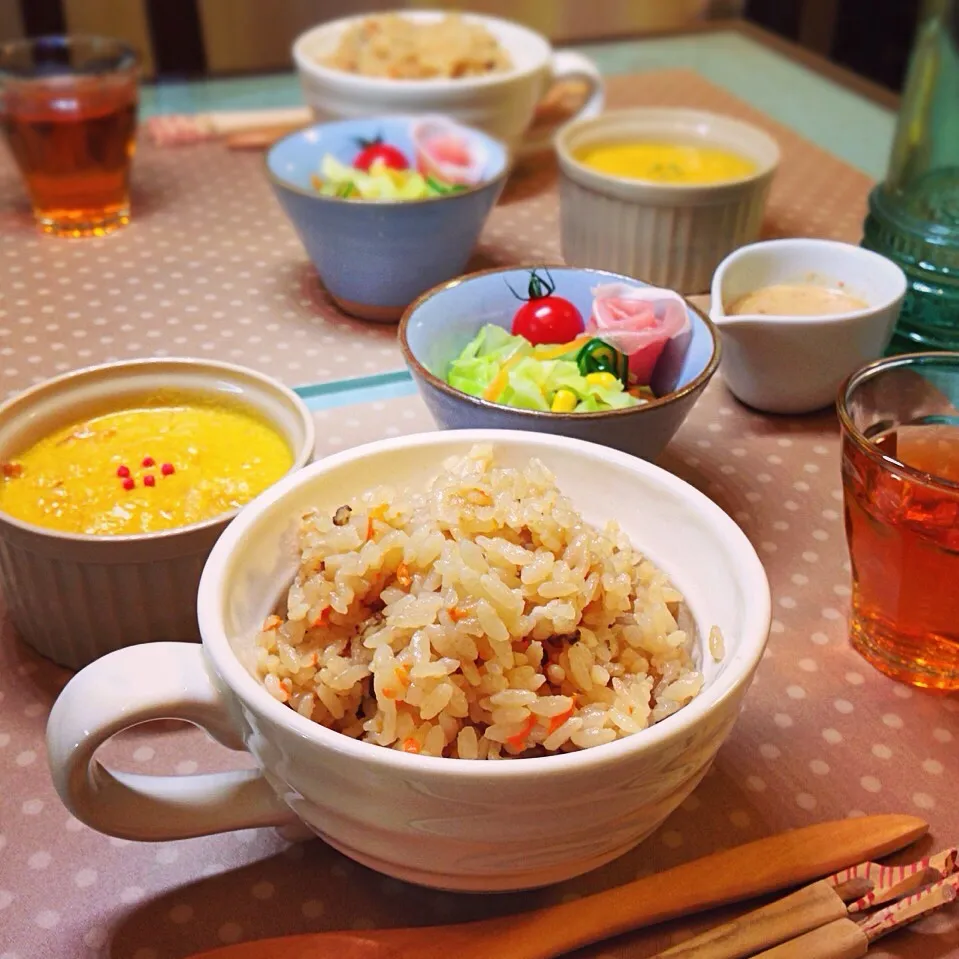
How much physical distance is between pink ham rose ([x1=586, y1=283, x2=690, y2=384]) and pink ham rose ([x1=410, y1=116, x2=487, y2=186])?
0.45 m

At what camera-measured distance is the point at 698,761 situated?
60cm

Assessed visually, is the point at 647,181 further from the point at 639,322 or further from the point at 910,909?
the point at 910,909

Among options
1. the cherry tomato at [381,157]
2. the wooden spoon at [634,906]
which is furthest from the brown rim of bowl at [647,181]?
the wooden spoon at [634,906]

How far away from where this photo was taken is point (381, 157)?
1523 millimetres

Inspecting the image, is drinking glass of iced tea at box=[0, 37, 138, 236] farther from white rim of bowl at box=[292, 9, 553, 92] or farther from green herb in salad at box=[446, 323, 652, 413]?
green herb in salad at box=[446, 323, 652, 413]

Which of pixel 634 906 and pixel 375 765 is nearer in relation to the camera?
pixel 375 765

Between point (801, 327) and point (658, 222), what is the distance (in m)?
0.37

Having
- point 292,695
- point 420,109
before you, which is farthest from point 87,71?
point 292,695

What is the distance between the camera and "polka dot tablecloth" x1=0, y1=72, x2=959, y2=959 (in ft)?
2.20

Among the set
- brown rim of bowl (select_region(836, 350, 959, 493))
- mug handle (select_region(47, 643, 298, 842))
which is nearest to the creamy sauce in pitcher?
brown rim of bowl (select_region(836, 350, 959, 493))

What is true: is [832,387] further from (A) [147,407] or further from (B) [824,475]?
(A) [147,407]

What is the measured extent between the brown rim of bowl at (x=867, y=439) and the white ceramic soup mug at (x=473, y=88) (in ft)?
3.09

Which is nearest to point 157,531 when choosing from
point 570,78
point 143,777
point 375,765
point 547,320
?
point 143,777

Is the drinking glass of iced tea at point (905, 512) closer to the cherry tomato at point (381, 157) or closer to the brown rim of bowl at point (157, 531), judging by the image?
the brown rim of bowl at point (157, 531)
